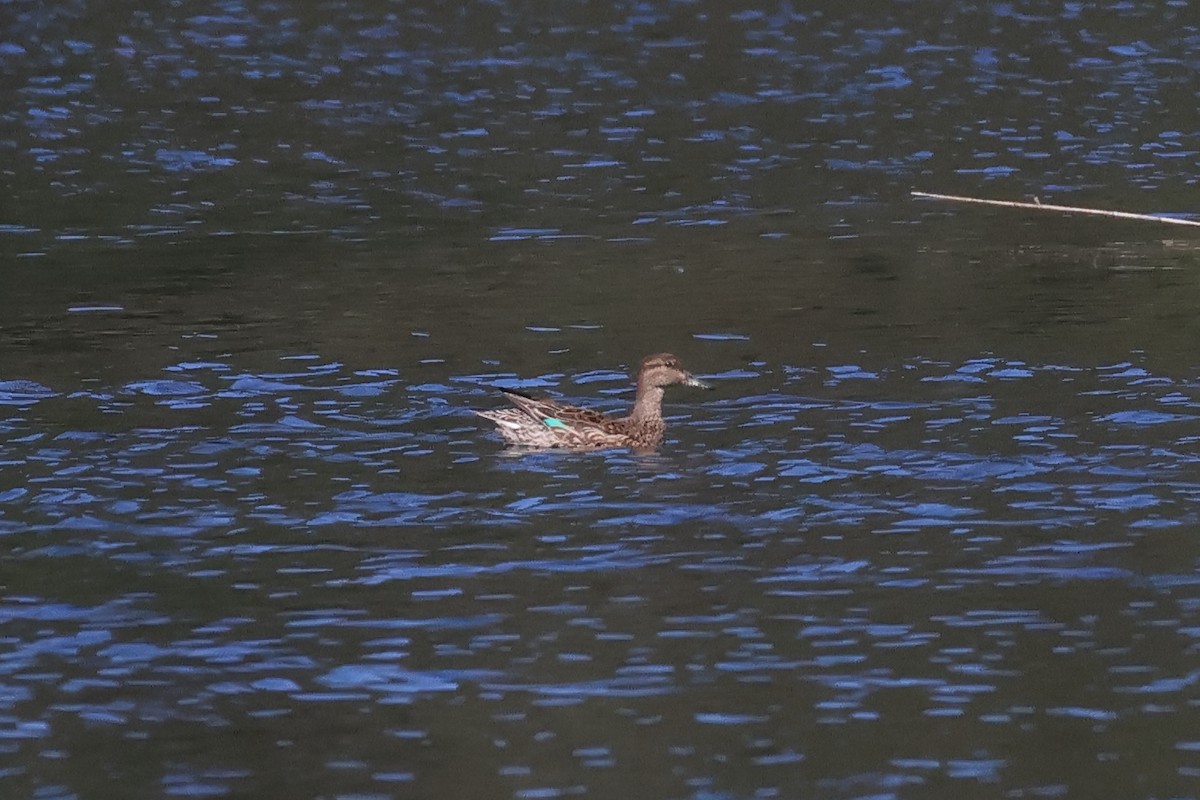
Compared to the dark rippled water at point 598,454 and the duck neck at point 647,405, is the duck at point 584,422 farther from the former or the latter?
the dark rippled water at point 598,454

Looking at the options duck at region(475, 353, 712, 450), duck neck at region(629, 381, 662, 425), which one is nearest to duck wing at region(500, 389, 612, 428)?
duck at region(475, 353, 712, 450)

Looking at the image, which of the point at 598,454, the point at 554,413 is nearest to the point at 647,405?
the point at 598,454

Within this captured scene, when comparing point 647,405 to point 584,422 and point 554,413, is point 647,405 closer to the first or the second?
point 584,422

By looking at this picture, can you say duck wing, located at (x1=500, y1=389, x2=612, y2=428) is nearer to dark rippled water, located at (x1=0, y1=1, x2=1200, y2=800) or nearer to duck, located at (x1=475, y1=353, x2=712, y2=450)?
duck, located at (x1=475, y1=353, x2=712, y2=450)

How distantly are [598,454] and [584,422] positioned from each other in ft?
A: 0.83

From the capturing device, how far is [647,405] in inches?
614

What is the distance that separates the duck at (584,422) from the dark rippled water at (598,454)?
25 cm

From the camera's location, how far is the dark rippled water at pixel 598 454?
10031 mm

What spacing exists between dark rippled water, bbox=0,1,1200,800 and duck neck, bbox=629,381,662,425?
0.90 ft

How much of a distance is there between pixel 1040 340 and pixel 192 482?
24.0ft

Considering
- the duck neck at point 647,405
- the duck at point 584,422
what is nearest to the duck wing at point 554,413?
the duck at point 584,422

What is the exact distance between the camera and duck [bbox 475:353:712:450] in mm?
14914

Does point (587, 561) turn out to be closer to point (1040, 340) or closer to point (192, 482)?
point (192, 482)

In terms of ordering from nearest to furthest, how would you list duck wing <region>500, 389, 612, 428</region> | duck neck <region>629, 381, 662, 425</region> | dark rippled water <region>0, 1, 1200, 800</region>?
dark rippled water <region>0, 1, 1200, 800</region>, duck wing <region>500, 389, 612, 428</region>, duck neck <region>629, 381, 662, 425</region>
